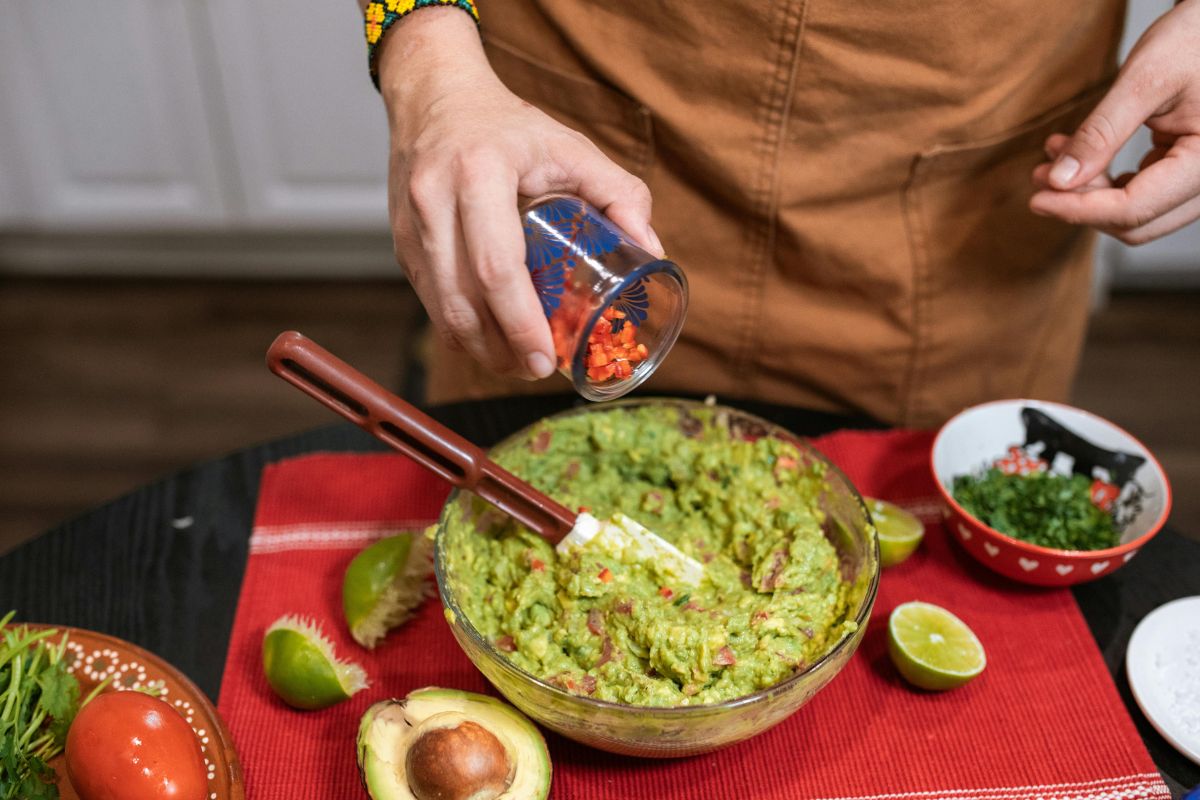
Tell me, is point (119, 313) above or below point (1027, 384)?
below

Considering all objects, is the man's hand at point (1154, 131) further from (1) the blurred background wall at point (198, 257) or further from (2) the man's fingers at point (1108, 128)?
(1) the blurred background wall at point (198, 257)

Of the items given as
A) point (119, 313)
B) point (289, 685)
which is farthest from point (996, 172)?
point (119, 313)

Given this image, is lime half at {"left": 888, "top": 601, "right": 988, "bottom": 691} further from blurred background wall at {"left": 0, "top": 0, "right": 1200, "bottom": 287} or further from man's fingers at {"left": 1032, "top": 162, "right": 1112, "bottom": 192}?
blurred background wall at {"left": 0, "top": 0, "right": 1200, "bottom": 287}

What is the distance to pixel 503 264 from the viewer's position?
101cm

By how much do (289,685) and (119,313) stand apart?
116 inches

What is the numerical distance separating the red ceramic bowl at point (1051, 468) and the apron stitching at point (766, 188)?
1.15ft

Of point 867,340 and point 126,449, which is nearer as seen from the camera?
point 867,340

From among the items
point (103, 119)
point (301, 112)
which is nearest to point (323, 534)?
point (301, 112)

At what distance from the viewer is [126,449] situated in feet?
10.6

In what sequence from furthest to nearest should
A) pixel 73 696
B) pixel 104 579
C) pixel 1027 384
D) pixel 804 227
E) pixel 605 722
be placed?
1. pixel 1027 384
2. pixel 804 227
3. pixel 104 579
4. pixel 73 696
5. pixel 605 722

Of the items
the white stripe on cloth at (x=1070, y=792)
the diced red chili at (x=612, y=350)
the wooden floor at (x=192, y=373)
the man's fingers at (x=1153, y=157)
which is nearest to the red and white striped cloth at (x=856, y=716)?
the white stripe on cloth at (x=1070, y=792)

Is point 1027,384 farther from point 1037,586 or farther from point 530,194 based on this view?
point 530,194

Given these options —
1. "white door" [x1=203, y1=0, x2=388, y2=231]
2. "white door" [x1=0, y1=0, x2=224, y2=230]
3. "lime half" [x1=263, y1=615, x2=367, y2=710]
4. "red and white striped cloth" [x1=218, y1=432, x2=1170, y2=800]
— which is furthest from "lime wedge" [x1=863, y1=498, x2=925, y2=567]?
"white door" [x1=0, y1=0, x2=224, y2=230]

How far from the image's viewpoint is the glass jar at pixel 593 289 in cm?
105
